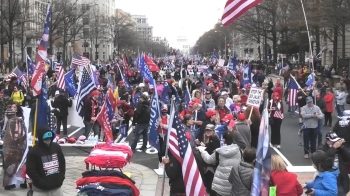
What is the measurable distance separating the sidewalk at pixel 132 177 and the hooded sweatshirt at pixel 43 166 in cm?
297

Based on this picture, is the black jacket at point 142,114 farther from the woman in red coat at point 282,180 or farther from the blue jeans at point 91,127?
the woman in red coat at point 282,180

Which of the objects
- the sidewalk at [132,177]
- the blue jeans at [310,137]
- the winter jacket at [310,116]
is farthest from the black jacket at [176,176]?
the blue jeans at [310,137]

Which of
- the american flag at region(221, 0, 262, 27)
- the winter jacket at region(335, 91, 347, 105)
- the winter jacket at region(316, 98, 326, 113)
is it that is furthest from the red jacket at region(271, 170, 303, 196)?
the winter jacket at region(335, 91, 347, 105)

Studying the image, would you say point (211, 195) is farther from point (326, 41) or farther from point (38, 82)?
point (326, 41)

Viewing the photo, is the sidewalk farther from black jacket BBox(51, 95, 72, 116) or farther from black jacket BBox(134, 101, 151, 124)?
black jacket BBox(51, 95, 72, 116)

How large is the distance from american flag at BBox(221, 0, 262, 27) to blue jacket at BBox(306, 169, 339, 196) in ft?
16.7

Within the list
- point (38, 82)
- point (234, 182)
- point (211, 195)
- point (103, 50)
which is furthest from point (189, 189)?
point (103, 50)

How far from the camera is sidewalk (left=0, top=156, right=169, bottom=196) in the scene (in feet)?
32.1

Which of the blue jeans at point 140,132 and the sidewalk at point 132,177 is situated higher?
the blue jeans at point 140,132

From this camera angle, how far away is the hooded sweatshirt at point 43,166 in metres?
6.59

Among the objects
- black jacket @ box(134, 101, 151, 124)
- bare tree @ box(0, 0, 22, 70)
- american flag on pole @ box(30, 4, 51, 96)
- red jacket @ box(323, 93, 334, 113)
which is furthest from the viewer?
bare tree @ box(0, 0, 22, 70)

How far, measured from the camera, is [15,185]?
9992 millimetres

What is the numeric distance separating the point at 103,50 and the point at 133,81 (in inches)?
4000

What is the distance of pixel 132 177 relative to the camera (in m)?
10.9
